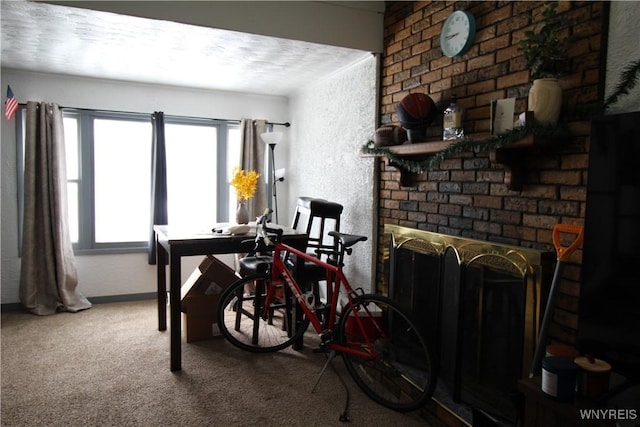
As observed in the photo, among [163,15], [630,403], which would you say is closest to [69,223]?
[163,15]

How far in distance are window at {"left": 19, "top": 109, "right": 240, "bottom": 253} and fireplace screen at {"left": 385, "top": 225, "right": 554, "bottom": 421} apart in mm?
2202

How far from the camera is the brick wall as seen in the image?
5.56 feet

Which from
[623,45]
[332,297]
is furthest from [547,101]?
[332,297]

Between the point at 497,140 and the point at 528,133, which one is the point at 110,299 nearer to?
the point at 497,140

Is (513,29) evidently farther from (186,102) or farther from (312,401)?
(186,102)

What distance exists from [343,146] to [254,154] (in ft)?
4.36

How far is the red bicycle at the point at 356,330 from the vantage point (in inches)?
90.0

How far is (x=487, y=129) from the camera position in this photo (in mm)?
2158

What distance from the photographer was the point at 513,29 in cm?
200

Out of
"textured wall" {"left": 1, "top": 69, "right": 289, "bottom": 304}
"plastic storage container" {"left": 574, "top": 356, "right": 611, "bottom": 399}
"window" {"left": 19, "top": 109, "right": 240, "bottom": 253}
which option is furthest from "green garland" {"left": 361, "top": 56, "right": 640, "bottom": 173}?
"textured wall" {"left": 1, "top": 69, "right": 289, "bottom": 304}

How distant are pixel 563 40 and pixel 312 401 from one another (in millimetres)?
2148

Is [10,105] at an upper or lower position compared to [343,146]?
upper

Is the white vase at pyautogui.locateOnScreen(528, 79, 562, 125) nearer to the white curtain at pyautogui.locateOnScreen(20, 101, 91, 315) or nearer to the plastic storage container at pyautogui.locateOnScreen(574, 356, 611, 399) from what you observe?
the plastic storage container at pyautogui.locateOnScreen(574, 356, 611, 399)

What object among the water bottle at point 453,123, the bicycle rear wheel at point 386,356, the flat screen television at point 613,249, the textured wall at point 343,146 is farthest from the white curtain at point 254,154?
the flat screen television at point 613,249
